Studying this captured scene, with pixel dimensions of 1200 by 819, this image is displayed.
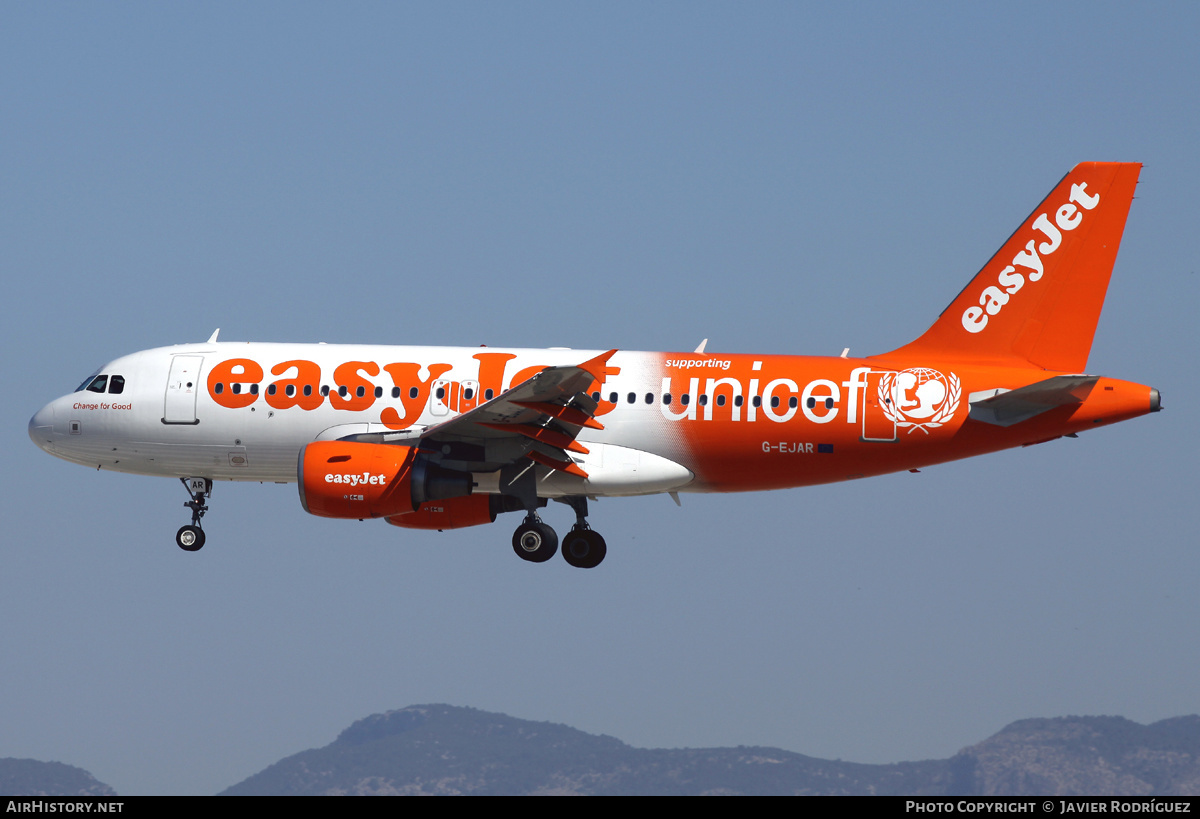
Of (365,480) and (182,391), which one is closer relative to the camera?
(365,480)

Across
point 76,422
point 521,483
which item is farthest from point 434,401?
point 76,422

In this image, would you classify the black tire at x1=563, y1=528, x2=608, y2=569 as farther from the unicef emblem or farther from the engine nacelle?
the unicef emblem

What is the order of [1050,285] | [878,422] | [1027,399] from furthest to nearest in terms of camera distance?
[1050,285], [878,422], [1027,399]

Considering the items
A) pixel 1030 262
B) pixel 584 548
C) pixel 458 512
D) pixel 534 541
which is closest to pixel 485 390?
pixel 458 512

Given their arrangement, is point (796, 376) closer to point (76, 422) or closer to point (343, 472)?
point (343, 472)

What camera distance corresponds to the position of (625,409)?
129 ft

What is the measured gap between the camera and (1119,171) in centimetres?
4041

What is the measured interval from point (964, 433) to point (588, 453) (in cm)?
958

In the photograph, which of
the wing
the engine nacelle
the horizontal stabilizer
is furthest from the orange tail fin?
the engine nacelle

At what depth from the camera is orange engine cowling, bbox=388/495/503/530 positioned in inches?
1610

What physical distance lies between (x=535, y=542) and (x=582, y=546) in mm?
1896

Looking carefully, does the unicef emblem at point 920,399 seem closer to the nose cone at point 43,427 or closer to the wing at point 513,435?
the wing at point 513,435

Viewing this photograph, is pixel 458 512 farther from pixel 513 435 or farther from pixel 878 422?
pixel 878 422
